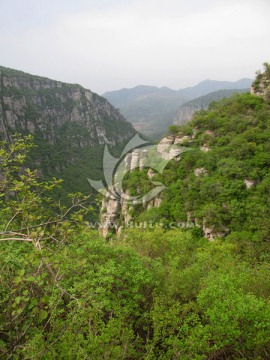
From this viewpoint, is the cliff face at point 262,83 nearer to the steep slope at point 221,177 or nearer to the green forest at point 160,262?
the green forest at point 160,262

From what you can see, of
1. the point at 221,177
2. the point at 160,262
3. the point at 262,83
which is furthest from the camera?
the point at 262,83

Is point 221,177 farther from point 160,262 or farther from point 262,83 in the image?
point 262,83

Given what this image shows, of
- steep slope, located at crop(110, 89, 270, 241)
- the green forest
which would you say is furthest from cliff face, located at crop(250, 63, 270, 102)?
steep slope, located at crop(110, 89, 270, 241)

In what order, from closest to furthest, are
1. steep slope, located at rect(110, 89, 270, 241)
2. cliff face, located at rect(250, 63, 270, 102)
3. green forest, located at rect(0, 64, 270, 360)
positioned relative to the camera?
1. green forest, located at rect(0, 64, 270, 360)
2. steep slope, located at rect(110, 89, 270, 241)
3. cliff face, located at rect(250, 63, 270, 102)

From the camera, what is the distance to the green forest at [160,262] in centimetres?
621

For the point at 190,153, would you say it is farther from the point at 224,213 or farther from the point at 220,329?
the point at 220,329

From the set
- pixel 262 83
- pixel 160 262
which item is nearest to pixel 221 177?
pixel 160 262

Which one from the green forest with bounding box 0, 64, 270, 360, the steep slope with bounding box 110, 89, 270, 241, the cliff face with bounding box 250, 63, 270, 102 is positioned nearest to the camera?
the green forest with bounding box 0, 64, 270, 360

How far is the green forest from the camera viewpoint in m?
6.21

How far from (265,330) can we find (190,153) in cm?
2835

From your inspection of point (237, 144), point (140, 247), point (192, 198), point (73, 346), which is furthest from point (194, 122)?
point (73, 346)

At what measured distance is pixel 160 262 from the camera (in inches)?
640

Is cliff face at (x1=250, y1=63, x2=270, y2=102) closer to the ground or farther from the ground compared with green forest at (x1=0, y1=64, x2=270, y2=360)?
farther from the ground

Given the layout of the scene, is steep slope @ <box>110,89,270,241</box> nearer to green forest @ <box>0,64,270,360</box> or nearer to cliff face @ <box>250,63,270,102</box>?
green forest @ <box>0,64,270,360</box>
